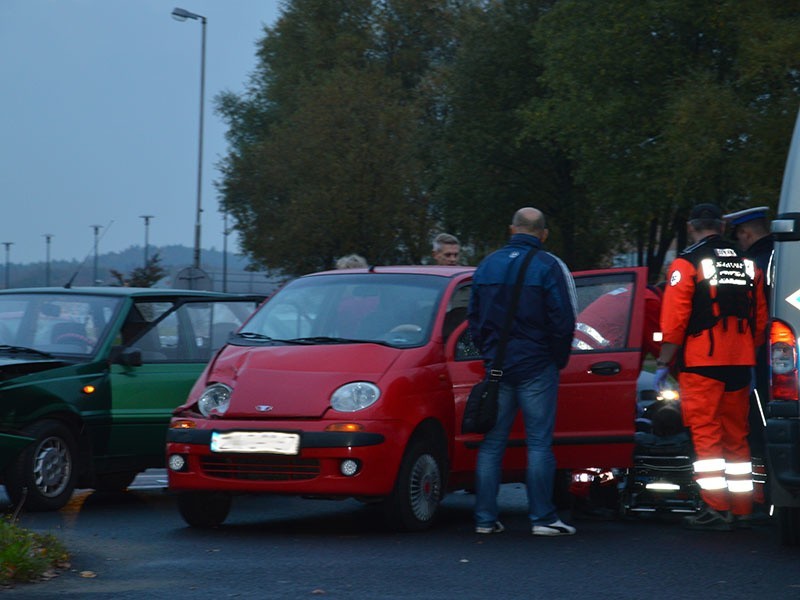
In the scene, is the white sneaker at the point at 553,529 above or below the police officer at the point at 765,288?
below

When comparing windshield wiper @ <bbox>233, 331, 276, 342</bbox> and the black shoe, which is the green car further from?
the black shoe

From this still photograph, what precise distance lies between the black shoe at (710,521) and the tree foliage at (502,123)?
23.8 metres

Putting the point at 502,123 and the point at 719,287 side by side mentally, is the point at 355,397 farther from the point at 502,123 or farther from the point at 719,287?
the point at 502,123

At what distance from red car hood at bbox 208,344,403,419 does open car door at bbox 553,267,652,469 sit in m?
1.22

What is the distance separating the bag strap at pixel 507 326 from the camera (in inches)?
347

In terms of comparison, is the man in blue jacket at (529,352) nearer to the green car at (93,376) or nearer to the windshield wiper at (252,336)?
the windshield wiper at (252,336)

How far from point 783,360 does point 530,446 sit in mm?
1809

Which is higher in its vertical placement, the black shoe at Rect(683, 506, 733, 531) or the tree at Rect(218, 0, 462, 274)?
the tree at Rect(218, 0, 462, 274)

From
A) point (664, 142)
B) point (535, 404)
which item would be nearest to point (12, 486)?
point (535, 404)

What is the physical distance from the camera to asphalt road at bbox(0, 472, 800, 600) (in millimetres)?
6773

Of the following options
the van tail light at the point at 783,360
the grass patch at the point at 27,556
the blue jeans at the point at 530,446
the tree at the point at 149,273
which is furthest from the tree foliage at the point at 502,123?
the grass patch at the point at 27,556

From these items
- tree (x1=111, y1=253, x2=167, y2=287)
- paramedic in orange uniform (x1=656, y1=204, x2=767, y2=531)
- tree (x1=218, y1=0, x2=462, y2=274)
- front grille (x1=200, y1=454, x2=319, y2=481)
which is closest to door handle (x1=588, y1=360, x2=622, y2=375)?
paramedic in orange uniform (x1=656, y1=204, x2=767, y2=531)

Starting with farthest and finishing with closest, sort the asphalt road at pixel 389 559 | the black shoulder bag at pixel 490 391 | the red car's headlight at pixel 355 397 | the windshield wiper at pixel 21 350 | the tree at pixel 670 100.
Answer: the tree at pixel 670 100
the windshield wiper at pixel 21 350
the black shoulder bag at pixel 490 391
the red car's headlight at pixel 355 397
the asphalt road at pixel 389 559

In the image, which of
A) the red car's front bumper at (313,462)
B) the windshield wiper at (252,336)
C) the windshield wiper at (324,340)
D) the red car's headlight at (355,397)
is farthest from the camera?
the windshield wiper at (252,336)
